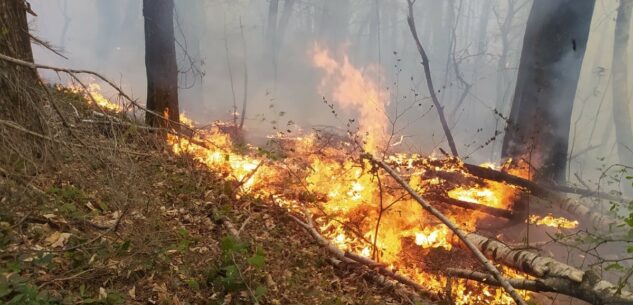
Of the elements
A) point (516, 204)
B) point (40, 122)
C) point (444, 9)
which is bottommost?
point (40, 122)

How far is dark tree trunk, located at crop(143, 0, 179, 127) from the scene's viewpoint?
8.12 m

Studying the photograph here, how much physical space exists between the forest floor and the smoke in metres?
15.7

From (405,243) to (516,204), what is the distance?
243cm

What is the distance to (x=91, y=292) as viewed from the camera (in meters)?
3.26

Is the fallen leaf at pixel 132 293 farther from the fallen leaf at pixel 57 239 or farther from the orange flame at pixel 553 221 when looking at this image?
the orange flame at pixel 553 221

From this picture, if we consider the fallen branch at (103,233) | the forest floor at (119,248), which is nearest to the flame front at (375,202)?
the forest floor at (119,248)

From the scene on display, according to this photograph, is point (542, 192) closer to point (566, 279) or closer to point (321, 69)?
point (566, 279)

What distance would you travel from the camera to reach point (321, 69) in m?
35.3

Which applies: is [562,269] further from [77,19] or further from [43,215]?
[77,19]

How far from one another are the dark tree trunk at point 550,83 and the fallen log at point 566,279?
11.1 feet

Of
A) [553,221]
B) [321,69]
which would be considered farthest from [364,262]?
[321,69]

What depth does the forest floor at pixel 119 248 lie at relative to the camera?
10.8 feet

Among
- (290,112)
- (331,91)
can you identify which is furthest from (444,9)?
(290,112)

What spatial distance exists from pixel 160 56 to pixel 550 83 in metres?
8.25
